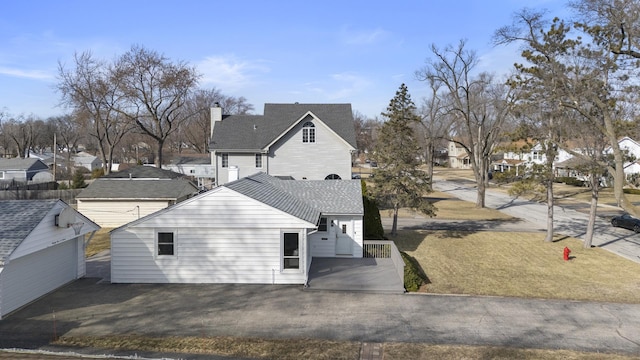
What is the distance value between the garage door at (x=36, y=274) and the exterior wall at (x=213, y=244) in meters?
1.99

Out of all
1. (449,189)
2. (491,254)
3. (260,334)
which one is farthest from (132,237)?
(449,189)

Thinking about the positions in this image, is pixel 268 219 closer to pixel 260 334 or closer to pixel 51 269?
pixel 260 334

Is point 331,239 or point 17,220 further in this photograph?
point 331,239

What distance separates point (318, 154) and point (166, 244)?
69.8 ft

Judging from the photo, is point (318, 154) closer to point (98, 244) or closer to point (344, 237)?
point (344, 237)

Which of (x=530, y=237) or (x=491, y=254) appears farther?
(x=530, y=237)

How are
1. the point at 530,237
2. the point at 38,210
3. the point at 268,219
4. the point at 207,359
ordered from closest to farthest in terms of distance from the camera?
the point at 207,359
the point at 38,210
the point at 268,219
the point at 530,237

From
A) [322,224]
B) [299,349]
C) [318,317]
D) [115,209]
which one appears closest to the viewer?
[299,349]

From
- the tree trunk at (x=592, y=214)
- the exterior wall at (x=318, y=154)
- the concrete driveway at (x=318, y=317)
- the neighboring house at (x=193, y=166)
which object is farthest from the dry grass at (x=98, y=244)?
the neighboring house at (x=193, y=166)

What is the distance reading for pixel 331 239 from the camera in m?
22.2

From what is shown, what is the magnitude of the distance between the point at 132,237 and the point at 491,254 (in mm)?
18233

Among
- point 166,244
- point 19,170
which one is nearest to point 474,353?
point 166,244

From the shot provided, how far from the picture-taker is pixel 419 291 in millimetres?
17453

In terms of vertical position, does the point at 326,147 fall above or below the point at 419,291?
above
